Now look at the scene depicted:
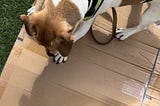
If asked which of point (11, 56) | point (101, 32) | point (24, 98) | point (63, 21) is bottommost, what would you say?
point (24, 98)

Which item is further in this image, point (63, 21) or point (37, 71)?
point (37, 71)

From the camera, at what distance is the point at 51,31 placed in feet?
4.79

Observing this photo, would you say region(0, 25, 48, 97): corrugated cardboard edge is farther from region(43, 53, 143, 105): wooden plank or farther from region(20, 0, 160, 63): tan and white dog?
region(20, 0, 160, 63): tan and white dog

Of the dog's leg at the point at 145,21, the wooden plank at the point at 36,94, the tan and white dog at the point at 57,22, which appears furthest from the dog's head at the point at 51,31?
the dog's leg at the point at 145,21

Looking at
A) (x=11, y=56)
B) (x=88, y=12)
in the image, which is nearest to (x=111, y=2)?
(x=88, y=12)

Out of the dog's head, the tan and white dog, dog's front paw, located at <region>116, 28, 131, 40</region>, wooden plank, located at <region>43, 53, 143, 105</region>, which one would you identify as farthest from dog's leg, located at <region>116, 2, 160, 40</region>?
the dog's head

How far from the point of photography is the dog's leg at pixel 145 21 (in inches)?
71.0

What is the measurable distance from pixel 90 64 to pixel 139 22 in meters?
0.30

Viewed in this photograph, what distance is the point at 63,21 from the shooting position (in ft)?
4.88

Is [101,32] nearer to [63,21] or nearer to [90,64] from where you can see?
[90,64]

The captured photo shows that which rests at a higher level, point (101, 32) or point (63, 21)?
A: point (63, 21)

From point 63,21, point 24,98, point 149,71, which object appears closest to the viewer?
point 63,21

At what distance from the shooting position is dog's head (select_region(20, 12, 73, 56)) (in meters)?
1.46

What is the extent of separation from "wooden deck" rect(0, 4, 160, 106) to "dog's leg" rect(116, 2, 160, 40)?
0.04 meters
